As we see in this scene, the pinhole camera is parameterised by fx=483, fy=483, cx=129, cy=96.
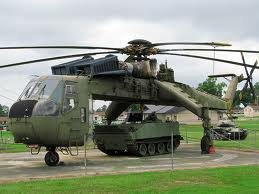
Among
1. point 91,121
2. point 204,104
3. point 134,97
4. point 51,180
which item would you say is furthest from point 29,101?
point 204,104

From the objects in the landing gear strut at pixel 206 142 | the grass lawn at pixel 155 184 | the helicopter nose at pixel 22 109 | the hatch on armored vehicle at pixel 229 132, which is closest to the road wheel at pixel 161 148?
the landing gear strut at pixel 206 142

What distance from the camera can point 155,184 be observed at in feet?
38.2

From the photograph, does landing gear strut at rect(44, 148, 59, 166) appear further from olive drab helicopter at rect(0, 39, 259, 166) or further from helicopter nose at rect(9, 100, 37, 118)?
helicopter nose at rect(9, 100, 37, 118)

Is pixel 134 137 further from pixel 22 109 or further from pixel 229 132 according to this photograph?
pixel 229 132

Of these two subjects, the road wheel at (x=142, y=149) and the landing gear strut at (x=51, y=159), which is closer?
the landing gear strut at (x=51, y=159)

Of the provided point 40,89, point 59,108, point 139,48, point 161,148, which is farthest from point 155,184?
point 161,148

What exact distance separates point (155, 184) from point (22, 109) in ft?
21.0

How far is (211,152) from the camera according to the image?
73.7ft

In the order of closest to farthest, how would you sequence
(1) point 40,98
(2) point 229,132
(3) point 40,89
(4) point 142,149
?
(1) point 40,98
(3) point 40,89
(4) point 142,149
(2) point 229,132

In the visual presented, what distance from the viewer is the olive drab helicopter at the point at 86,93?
1616cm

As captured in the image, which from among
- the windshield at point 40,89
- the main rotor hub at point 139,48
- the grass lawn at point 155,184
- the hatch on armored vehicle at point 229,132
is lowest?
the grass lawn at point 155,184

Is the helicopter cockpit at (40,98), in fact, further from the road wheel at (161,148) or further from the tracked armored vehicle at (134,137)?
the road wheel at (161,148)

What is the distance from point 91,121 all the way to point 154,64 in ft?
17.6

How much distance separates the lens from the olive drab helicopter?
1616cm
